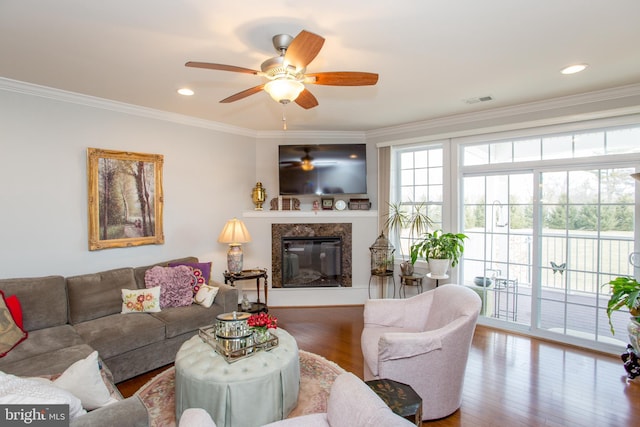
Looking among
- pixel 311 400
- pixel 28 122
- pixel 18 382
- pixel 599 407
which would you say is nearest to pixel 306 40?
pixel 18 382

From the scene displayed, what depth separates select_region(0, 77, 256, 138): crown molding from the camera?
122 inches

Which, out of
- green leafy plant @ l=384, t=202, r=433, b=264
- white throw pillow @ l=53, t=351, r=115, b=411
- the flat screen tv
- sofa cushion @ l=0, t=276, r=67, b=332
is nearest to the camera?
white throw pillow @ l=53, t=351, r=115, b=411

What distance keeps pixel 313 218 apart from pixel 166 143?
2286 mm

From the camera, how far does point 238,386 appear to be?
7.09 ft

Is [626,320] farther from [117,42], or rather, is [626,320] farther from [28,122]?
[28,122]

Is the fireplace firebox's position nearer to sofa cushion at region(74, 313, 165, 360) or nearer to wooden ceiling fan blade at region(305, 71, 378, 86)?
sofa cushion at region(74, 313, 165, 360)

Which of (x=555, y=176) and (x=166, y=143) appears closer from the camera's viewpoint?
(x=555, y=176)

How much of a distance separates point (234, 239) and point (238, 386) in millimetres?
2376

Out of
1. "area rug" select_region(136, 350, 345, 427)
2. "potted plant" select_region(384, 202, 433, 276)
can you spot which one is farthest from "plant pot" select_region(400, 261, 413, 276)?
"area rug" select_region(136, 350, 345, 427)

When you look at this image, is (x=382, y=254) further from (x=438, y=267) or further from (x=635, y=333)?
(x=635, y=333)

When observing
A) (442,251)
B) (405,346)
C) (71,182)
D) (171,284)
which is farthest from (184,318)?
(442,251)

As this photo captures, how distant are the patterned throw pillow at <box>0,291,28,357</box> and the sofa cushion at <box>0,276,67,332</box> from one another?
17 centimetres

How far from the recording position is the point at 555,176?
3.83m

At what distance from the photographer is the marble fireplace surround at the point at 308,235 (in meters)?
5.12
